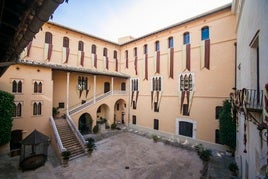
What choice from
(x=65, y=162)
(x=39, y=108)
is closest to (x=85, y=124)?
(x=39, y=108)

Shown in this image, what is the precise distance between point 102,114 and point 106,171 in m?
13.2

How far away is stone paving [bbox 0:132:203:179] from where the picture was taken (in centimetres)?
1109

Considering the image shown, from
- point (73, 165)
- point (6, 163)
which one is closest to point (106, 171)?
point (73, 165)

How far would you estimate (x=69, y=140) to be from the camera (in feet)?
49.7

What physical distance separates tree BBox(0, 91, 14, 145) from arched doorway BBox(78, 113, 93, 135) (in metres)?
9.58

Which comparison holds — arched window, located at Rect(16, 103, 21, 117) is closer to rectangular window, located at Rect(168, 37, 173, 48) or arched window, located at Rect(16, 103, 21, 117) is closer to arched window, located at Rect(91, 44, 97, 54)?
arched window, located at Rect(91, 44, 97, 54)

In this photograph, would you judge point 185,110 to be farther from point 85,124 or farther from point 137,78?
point 85,124

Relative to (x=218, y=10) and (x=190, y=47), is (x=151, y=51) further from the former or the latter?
(x=218, y=10)

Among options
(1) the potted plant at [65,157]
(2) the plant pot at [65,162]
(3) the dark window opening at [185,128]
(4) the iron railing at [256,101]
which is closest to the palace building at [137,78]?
(3) the dark window opening at [185,128]

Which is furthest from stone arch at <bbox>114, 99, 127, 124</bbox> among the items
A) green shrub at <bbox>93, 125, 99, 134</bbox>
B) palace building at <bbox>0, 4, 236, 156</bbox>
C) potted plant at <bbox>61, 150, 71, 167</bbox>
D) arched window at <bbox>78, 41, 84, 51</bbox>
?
potted plant at <bbox>61, 150, 71, 167</bbox>

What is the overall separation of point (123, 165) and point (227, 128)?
9.68 meters

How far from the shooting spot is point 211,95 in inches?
642

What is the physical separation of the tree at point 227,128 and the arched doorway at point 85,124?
618 inches

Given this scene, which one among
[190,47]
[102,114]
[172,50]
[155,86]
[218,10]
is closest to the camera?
[218,10]
